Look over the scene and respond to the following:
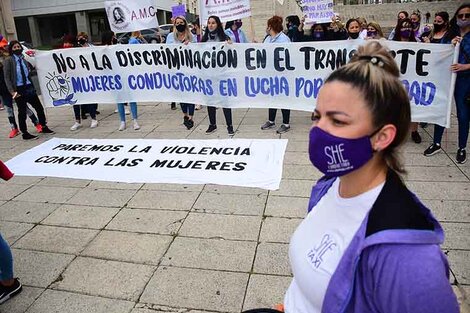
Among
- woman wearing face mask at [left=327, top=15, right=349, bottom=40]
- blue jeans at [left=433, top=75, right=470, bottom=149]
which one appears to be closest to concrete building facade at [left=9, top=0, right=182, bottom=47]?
woman wearing face mask at [left=327, top=15, right=349, bottom=40]

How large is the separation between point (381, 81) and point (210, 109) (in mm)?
5817

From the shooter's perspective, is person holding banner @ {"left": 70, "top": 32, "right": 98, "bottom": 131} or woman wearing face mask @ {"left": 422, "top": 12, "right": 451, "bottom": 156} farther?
person holding banner @ {"left": 70, "top": 32, "right": 98, "bottom": 131}

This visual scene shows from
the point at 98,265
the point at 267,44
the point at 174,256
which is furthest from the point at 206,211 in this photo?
the point at 267,44

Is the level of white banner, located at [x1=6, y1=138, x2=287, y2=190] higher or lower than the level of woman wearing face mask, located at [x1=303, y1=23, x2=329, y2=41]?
lower

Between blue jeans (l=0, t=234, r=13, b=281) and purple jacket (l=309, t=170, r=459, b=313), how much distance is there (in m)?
2.59

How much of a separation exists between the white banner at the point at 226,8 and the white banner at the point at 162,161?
2.49 m

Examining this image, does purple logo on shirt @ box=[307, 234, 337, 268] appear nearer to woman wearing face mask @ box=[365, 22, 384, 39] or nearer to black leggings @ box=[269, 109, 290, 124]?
black leggings @ box=[269, 109, 290, 124]

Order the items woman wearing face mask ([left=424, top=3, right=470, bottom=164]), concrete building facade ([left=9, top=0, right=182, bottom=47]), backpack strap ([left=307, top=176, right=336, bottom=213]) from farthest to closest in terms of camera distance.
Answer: concrete building facade ([left=9, top=0, right=182, bottom=47]), woman wearing face mask ([left=424, top=3, right=470, bottom=164]), backpack strap ([left=307, top=176, right=336, bottom=213])

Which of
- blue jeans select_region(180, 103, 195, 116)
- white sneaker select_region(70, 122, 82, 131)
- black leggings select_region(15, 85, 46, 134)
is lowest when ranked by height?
white sneaker select_region(70, 122, 82, 131)

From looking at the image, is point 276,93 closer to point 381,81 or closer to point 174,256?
point 174,256

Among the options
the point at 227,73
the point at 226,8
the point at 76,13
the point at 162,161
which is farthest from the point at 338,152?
the point at 76,13

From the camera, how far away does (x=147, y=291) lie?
286cm

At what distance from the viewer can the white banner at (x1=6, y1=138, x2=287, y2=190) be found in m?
4.88

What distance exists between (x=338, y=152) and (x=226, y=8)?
20.9 feet
